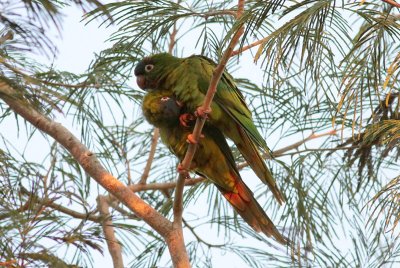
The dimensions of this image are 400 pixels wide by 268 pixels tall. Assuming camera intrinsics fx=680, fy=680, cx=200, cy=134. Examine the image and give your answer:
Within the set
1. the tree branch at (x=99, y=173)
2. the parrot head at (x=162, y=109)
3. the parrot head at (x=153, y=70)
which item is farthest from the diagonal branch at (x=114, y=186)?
the parrot head at (x=153, y=70)

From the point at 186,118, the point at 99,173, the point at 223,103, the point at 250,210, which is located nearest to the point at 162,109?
the point at 186,118

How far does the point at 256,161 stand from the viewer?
2.08 m

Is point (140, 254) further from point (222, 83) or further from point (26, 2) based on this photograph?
point (26, 2)

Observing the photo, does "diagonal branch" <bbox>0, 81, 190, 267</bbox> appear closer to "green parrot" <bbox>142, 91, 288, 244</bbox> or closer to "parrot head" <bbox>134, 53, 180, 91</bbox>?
"green parrot" <bbox>142, 91, 288, 244</bbox>

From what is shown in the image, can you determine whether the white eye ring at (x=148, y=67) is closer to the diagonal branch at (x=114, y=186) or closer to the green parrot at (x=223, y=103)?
the green parrot at (x=223, y=103)

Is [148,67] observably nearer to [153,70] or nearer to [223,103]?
[153,70]

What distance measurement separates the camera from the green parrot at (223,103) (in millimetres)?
2074

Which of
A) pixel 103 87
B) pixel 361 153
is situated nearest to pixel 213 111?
pixel 103 87

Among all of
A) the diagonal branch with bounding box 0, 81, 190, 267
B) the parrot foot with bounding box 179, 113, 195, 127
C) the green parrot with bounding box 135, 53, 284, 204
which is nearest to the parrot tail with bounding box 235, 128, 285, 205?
the green parrot with bounding box 135, 53, 284, 204

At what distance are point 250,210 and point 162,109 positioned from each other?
42 centimetres

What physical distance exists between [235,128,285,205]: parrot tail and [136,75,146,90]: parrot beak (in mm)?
427

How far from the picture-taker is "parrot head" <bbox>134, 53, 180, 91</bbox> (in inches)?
90.0

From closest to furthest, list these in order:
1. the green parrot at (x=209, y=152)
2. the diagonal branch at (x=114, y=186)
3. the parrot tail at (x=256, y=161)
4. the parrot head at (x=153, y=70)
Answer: the diagonal branch at (x=114, y=186), the parrot tail at (x=256, y=161), the green parrot at (x=209, y=152), the parrot head at (x=153, y=70)

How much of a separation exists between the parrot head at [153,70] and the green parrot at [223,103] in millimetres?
23
